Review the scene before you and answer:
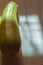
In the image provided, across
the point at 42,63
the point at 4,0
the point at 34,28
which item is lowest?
the point at 42,63

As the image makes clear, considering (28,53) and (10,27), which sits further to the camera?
(28,53)

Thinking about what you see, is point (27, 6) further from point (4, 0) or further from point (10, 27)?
point (10, 27)

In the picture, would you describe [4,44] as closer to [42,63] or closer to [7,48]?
[7,48]

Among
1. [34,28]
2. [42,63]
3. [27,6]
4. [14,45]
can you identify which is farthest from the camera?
[27,6]

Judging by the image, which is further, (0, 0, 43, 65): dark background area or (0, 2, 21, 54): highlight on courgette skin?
(0, 0, 43, 65): dark background area

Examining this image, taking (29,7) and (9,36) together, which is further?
(29,7)

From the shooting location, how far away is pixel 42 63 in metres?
0.72

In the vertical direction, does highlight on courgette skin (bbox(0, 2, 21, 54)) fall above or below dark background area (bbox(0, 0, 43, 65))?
below

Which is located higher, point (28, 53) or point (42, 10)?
point (42, 10)

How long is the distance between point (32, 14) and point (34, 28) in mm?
109

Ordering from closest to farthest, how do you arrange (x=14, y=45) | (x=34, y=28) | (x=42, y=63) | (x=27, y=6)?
(x=14, y=45) < (x=42, y=63) < (x=34, y=28) < (x=27, y=6)

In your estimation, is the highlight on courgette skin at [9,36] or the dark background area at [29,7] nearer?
the highlight on courgette skin at [9,36]

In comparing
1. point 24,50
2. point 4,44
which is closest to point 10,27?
point 4,44

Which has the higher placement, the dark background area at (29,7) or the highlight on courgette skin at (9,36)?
the dark background area at (29,7)
